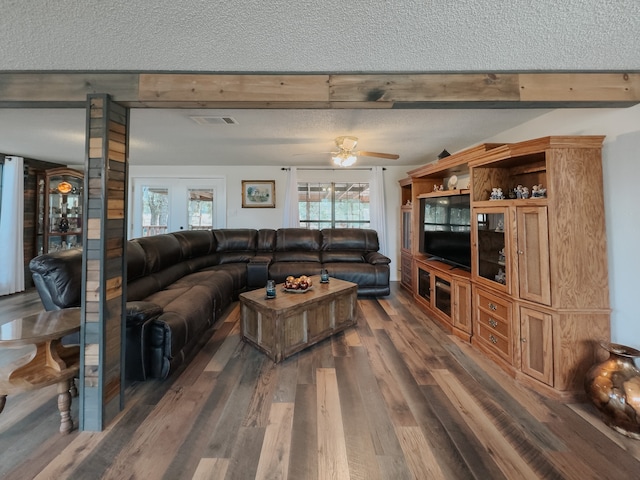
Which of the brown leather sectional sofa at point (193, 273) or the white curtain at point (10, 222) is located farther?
the white curtain at point (10, 222)

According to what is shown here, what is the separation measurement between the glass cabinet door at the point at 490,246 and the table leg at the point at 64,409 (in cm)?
311

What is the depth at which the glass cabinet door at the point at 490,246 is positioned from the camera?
2295 millimetres

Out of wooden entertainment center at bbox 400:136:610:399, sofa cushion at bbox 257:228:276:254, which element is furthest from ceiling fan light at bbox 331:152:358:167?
sofa cushion at bbox 257:228:276:254

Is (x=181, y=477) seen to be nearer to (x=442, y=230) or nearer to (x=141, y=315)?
(x=141, y=315)

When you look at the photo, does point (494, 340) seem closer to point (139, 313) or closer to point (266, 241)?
point (139, 313)

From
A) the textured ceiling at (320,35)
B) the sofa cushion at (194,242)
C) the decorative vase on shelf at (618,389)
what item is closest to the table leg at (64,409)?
the textured ceiling at (320,35)

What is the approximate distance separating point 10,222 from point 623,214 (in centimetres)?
713

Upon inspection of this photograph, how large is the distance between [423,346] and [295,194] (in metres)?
3.57

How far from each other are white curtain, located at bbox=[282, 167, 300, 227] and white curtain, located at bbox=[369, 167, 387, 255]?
1.50 metres

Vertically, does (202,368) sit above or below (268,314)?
below

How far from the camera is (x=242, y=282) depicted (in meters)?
4.03

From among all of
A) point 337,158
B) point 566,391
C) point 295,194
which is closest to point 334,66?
point 337,158

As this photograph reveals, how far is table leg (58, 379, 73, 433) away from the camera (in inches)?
57.9

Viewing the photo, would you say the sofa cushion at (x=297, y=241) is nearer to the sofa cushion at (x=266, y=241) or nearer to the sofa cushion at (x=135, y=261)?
the sofa cushion at (x=266, y=241)
